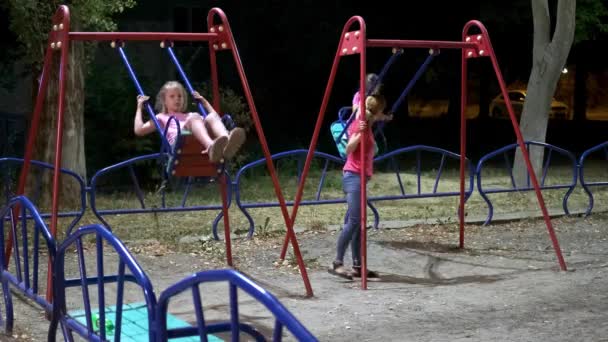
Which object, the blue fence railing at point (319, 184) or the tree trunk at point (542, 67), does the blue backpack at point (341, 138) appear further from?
the tree trunk at point (542, 67)

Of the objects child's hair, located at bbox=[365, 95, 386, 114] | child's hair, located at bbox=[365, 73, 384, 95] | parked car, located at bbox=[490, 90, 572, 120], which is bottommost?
parked car, located at bbox=[490, 90, 572, 120]

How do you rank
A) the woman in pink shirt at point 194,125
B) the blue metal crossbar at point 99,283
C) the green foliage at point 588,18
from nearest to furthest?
the blue metal crossbar at point 99,283 → the woman in pink shirt at point 194,125 → the green foliage at point 588,18

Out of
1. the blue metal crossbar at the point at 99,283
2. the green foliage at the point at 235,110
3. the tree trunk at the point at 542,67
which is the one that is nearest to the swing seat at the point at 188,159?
the blue metal crossbar at the point at 99,283

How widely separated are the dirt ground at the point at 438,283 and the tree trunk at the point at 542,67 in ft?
8.26

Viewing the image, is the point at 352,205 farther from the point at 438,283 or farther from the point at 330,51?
the point at 330,51

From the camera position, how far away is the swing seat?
22.8ft

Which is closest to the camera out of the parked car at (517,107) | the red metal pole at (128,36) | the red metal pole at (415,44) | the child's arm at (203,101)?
the red metal pole at (128,36)

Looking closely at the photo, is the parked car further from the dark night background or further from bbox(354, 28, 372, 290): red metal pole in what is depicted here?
bbox(354, 28, 372, 290): red metal pole

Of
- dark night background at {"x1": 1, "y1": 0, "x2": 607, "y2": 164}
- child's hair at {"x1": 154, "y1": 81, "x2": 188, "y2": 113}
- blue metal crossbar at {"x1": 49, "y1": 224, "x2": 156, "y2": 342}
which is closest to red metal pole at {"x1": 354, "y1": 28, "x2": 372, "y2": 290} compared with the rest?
child's hair at {"x1": 154, "y1": 81, "x2": 188, "y2": 113}

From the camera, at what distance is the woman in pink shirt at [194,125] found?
689 cm

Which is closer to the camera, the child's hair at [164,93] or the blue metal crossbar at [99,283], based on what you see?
the blue metal crossbar at [99,283]

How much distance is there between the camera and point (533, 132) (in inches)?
529

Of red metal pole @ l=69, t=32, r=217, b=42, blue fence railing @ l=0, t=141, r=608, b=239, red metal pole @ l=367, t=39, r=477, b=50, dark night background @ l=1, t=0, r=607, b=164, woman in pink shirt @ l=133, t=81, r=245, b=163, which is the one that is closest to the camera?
red metal pole @ l=69, t=32, r=217, b=42

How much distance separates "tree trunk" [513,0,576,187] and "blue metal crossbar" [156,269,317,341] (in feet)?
32.8
